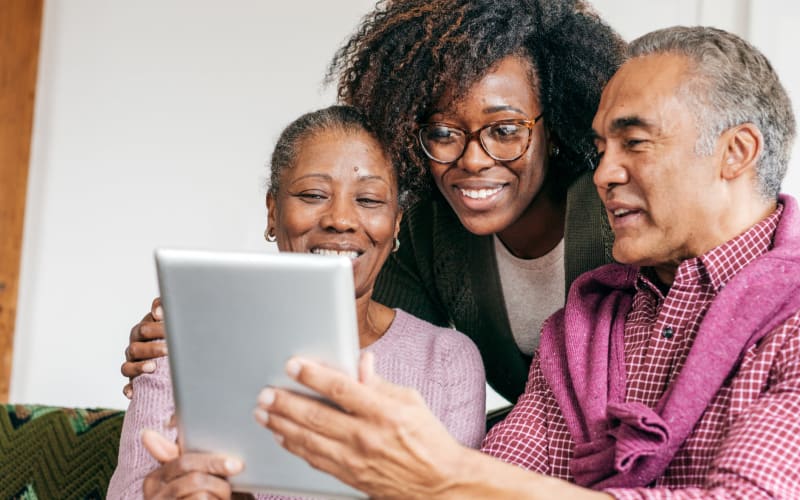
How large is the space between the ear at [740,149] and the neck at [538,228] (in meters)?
0.66

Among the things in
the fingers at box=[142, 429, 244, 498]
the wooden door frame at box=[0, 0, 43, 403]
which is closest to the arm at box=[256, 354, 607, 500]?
the fingers at box=[142, 429, 244, 498]

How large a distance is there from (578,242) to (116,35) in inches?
114

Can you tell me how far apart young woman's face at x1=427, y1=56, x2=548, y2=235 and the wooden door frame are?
275 cm

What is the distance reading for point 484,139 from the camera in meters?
2.00

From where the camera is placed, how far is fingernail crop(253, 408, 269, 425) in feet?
4.36

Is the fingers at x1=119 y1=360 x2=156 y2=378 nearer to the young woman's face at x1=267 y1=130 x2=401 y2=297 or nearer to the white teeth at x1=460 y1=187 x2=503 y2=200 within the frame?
the young woman's face at x1=267 y1=130 x2=401 y2=297

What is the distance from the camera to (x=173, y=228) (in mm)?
4277

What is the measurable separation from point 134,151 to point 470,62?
2.66m

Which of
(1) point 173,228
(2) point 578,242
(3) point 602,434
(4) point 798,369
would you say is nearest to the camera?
(4) point 798,369

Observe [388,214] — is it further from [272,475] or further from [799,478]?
[799,478]

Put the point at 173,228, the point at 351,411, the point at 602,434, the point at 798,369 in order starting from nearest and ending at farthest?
the point at 351,411
the point at 798,369
the point at 602,434
the point at 173,228

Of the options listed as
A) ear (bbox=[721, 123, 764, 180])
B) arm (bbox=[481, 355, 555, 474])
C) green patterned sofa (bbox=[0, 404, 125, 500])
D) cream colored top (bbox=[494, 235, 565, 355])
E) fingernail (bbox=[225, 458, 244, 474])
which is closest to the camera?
fingernail (bbox=[225, 458, 244, 474])

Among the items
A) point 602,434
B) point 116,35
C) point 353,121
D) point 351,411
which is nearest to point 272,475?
point 351,411

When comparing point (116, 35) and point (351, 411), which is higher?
point (116, 35)
